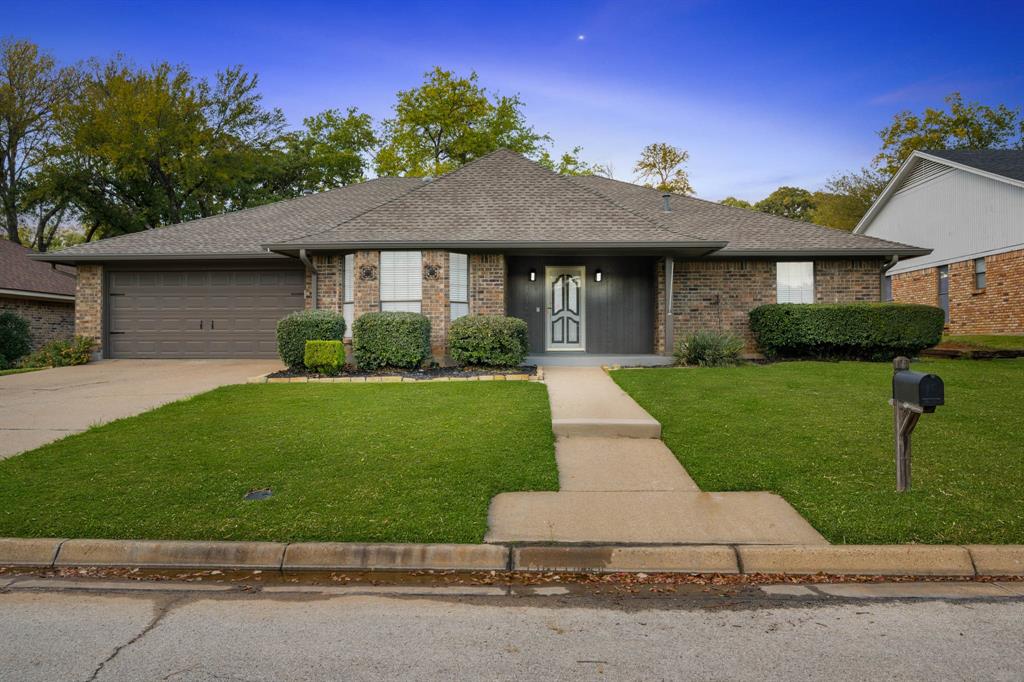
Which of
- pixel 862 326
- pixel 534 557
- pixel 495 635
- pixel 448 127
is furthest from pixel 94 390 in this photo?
pixel 448 127

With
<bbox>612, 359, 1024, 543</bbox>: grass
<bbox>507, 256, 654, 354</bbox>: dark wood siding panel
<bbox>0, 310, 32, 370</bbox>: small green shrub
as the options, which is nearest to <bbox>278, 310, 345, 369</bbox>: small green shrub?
<bbox>507, 256, 654, 354</bbox>: dark wood siding panel

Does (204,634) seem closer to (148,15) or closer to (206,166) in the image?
(148,15)

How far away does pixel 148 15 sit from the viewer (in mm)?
15406

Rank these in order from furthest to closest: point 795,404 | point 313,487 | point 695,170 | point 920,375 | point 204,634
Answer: point 695,170
point 795,404
point 313,487
point 920,375
point 204,634

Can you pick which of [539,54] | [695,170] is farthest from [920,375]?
[695,170]

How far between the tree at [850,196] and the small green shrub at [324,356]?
3401 centimetres

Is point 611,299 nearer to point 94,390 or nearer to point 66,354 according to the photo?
point 94,390

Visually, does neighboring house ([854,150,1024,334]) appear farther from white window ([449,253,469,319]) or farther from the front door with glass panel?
white window ([449,253,469,319])

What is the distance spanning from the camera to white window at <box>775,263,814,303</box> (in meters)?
13.6

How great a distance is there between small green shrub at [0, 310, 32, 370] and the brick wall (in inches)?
1188

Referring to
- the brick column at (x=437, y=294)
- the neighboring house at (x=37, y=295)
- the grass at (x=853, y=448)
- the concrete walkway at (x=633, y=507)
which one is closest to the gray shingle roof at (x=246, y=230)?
the neighboring house at (x=37, y=295)

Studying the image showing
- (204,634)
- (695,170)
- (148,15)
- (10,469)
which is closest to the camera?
(204,634)

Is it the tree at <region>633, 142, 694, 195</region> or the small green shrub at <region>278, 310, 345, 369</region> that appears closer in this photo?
the small green shrub at <region>278, 310, 345, 369</region>

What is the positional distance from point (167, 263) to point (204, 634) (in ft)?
46.7
